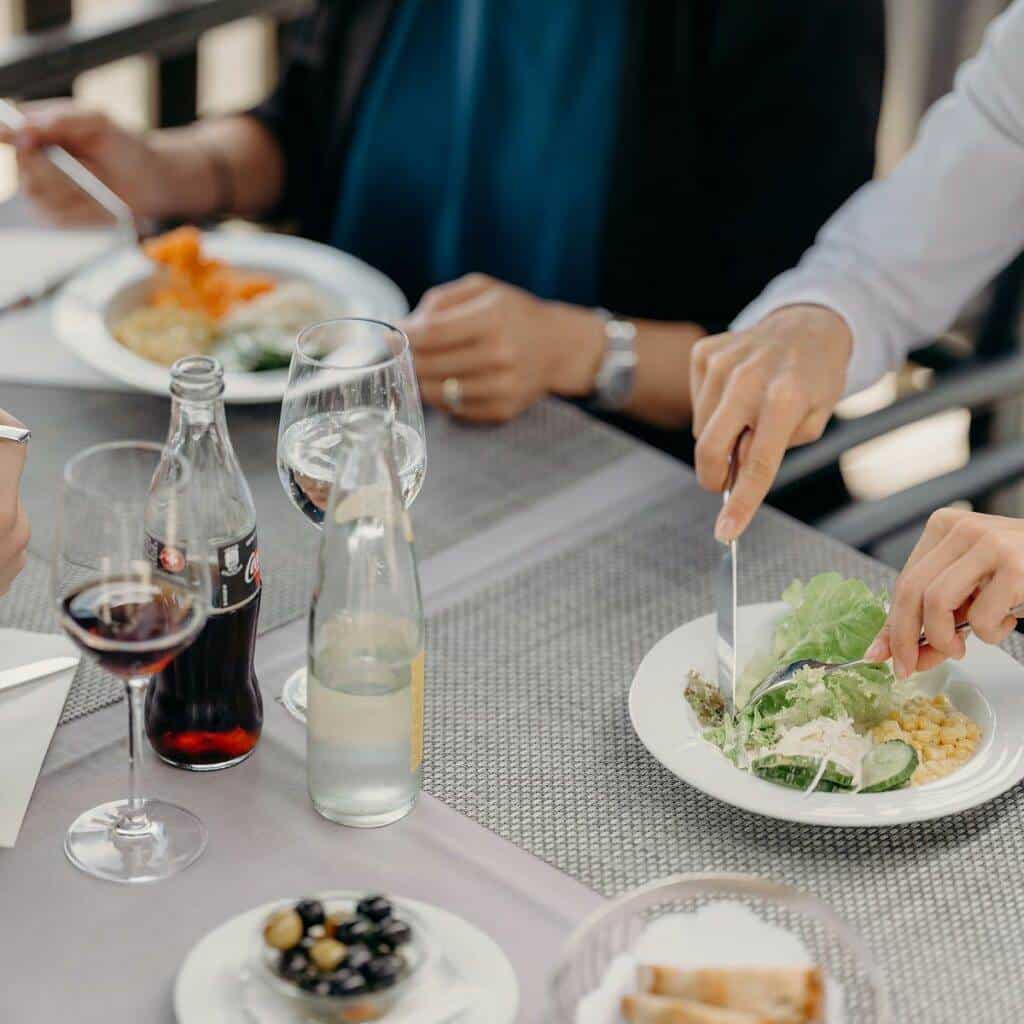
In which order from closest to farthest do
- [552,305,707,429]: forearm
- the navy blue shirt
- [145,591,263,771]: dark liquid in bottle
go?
[145,591,263,771]: dark liquid in bottle < [552,305,707,429]: forearm < the navy blue shirt

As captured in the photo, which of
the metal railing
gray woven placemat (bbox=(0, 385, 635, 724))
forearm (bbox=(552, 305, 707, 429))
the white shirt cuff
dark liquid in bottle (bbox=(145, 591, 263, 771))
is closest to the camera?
dark liquid in bottle (bbox=(145, 591, 263, 771))

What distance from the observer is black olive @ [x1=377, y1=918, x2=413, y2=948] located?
0.70 m

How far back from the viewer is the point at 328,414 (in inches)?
38.2

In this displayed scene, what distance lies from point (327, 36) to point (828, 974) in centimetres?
150

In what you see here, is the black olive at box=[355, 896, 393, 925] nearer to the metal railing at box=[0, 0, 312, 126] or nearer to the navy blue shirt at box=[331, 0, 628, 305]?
the navy blue shirt at box=[331, 0, 628, 305]

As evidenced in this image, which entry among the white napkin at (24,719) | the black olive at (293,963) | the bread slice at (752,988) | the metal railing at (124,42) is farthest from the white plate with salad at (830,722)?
the metal railing at (124,42)

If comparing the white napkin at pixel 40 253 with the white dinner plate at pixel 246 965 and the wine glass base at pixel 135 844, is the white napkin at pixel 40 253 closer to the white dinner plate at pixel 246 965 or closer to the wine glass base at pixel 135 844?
the wine glass base at pixel 135 844

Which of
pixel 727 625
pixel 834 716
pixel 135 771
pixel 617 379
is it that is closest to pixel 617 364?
pixel 617 379

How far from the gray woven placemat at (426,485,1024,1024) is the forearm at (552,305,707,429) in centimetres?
42

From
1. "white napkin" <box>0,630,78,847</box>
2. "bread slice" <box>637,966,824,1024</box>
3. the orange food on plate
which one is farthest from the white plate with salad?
the orange food on plate

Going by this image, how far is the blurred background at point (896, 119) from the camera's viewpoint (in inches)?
61.5

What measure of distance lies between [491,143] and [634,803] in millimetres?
1141

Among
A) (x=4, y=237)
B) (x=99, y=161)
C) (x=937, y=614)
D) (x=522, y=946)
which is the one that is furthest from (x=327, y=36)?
(x=522, y=946)

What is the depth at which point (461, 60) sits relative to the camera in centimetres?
182
